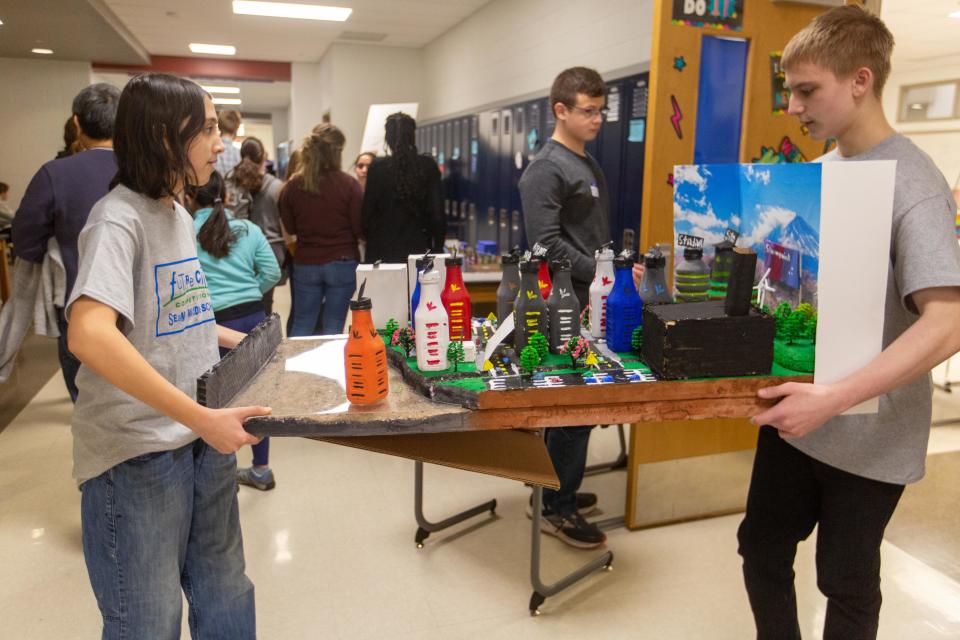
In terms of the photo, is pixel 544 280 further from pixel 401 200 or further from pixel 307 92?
pixel 307 92

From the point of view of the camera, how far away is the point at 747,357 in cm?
143

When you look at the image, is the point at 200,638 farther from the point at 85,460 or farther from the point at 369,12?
the point at 369,12

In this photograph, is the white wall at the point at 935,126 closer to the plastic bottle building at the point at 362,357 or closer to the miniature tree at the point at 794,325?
the miniature tree at the point at 794,325

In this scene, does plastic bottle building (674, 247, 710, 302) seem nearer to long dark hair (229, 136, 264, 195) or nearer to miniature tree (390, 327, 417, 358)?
miniature tree (390, 327, 417, 358)

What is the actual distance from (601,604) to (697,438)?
0.79 meters

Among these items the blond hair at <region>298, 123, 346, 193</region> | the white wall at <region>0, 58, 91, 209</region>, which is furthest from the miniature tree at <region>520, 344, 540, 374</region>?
the white wall at <region>0, 58, 91, 209</region>

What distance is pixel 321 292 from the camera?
389cm

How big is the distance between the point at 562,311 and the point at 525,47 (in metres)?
4.17

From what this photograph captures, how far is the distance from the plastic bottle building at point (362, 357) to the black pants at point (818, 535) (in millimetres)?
926

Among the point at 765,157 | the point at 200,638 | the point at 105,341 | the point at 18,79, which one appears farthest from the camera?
the point at 18,79

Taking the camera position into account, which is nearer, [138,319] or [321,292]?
[138,319]

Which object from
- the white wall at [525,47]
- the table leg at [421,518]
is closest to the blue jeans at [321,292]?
the table leg at [421,518]

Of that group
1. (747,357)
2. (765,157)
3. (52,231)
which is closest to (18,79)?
(52,231)

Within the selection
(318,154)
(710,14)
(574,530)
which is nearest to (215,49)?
(318,154)
